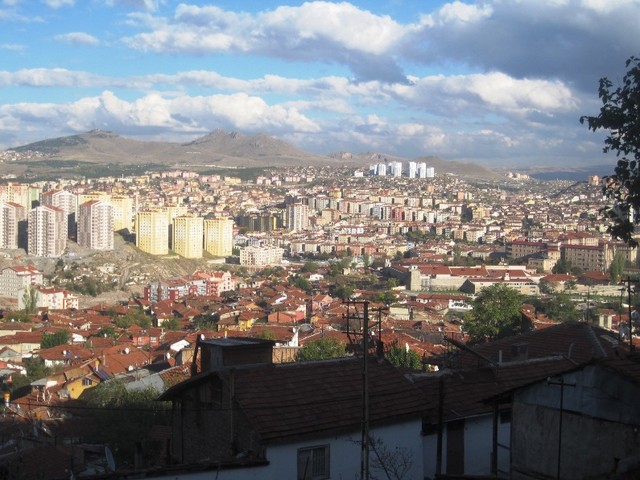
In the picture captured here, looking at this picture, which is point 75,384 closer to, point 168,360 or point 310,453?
point 168,360

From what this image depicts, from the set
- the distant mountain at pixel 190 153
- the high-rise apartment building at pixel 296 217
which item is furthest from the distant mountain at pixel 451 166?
the high-rise apartment building at pixel 296 217

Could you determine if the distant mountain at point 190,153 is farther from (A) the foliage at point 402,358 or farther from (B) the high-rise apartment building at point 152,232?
(A) the foliage at point 402,358

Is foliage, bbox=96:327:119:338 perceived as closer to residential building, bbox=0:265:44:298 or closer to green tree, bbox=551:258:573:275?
residential building, bbox=0:265:44:298

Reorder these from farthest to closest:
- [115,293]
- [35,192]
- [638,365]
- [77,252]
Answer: [35,192]
[77,252]
[115,293]
[638,365]

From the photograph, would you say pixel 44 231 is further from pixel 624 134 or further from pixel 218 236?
pixel 624 134

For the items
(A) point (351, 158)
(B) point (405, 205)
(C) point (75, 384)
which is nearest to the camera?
(C) point (75, 384)

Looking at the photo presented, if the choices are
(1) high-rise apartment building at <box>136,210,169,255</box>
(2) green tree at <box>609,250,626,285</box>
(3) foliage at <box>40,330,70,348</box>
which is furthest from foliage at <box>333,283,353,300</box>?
(1) high-rise apartment building at <box>136,210,169,255</box>

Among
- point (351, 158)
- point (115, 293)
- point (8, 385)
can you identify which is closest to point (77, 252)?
point (115, 293)
